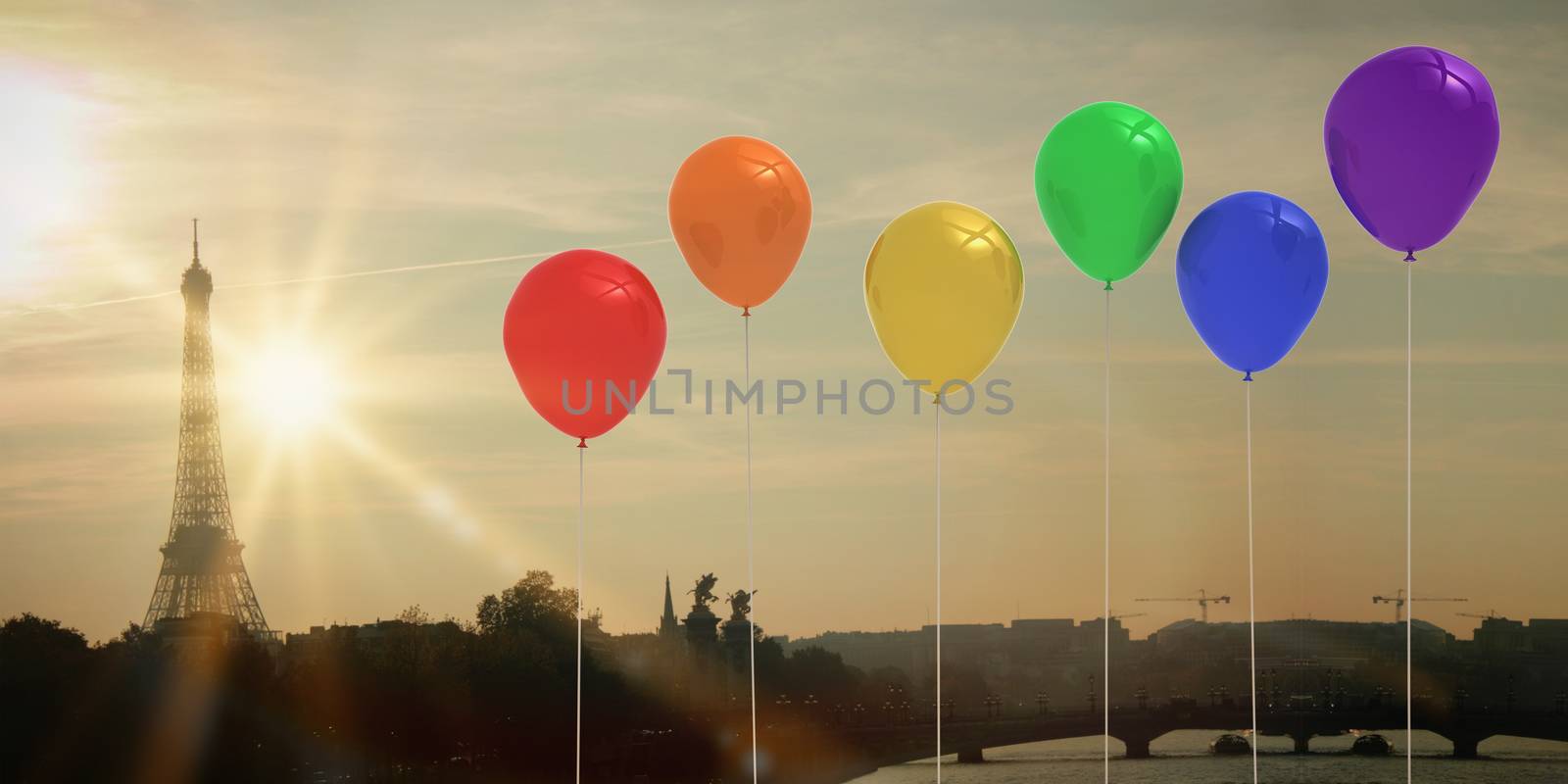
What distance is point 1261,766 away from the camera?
127ft

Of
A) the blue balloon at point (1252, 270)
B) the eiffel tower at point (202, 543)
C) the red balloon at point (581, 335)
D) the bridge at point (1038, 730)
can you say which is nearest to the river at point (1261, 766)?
the bridge at point (1038, 730)

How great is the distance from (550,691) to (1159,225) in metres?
20.7

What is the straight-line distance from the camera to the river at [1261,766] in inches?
1362

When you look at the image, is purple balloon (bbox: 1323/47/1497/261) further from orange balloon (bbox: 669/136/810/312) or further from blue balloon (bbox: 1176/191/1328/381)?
orange balloon (bbox: 669/136/810/312)

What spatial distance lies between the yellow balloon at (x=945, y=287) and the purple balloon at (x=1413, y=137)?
118 cm

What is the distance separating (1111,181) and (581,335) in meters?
1.84

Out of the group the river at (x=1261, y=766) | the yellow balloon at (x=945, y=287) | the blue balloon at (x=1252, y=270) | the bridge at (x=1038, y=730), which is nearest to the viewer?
the yellow balloon at (x=945, y=287)

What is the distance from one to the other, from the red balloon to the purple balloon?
2422 mm

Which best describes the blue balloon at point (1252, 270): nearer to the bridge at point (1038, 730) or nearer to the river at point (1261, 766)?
the bridge at point (1038, 730)

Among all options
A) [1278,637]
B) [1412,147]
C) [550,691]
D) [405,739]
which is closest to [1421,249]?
[1412,147]

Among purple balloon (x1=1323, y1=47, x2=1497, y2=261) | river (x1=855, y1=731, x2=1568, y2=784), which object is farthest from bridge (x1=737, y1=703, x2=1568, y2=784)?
purple balloon (x1=1323, y1=47, x2=1497, y2=261)

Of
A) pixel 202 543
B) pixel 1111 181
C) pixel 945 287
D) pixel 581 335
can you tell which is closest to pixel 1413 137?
pixel 1111 181

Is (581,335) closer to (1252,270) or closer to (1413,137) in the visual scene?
(1252,270)

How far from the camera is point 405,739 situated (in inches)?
853
